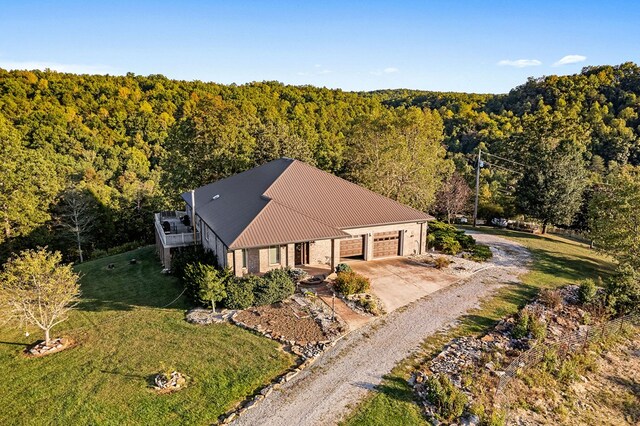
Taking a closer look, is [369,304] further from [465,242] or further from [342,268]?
[465,242]

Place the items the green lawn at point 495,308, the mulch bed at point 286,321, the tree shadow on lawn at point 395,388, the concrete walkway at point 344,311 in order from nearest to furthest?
the green lawn at point 495,308, the tree shadow on lawn at point 395,388, the mulch bed at point 286,321, the concrete walkway at point 344,311

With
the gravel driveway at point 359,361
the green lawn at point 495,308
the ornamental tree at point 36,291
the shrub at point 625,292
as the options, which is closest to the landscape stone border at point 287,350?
the gravel driveway at point 359,361

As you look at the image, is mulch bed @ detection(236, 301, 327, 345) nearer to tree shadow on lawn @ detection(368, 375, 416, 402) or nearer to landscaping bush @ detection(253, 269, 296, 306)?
landscaping bush @ detection(253, 269, 296, 306)

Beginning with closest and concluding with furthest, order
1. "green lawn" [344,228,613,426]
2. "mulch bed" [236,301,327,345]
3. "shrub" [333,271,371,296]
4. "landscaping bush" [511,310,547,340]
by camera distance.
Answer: "green lawn" [344,228,613,426] < "mulch bed" [236,301,327,345] < "landscaping bush" [511,310,547,340] < "shrub" [333,271,371,296]

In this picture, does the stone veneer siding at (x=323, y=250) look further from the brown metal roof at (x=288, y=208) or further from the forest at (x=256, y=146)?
the forest at (x=256, y=146)

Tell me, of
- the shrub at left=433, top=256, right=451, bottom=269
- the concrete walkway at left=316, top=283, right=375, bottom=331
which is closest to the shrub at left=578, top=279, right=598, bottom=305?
the shrub at left=433, top=256, right=451, bottom=269

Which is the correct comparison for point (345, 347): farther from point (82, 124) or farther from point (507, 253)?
point (82, 124)
